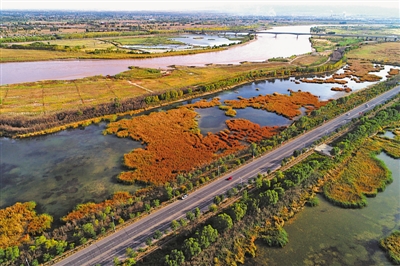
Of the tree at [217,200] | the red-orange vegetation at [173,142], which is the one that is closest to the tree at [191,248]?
the tree at [217,200]

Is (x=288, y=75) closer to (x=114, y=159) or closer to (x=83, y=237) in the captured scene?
(x=114, y=159)

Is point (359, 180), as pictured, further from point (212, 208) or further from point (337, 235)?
point (212, 208)

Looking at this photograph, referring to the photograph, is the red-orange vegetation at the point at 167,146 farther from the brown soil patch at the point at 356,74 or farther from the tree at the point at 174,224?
the brown soil patch at the point at 356,74

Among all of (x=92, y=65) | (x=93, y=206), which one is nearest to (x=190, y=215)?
(x=93, y=206)

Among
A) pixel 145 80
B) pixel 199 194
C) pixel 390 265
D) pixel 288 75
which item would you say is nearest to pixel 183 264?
pixel 199 194

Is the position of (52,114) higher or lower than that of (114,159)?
higher

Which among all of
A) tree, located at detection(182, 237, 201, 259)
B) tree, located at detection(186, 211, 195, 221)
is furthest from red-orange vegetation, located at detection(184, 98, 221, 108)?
tree, located at detection(182, 237, 201, 259)

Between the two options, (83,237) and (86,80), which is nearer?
(83,237)
